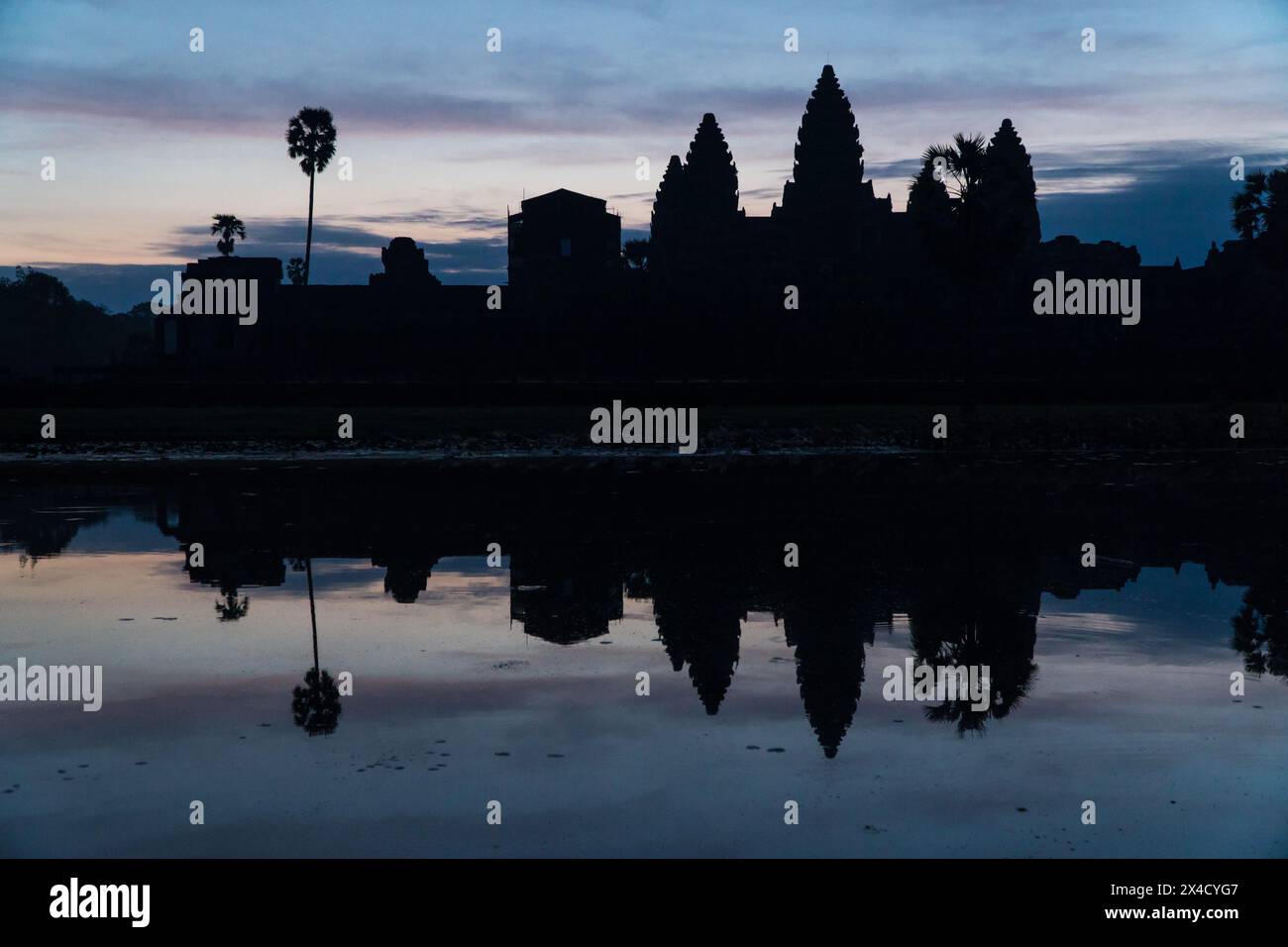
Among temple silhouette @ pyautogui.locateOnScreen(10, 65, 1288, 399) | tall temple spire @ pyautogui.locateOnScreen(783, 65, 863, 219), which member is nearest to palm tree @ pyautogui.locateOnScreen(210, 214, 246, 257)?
temple silhouette @ pyautogui.locateOnScreen(10, 65, 1288, 399)

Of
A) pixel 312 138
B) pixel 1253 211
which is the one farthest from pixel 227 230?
pixel 1253 211

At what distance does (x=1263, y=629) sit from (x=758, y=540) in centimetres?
707

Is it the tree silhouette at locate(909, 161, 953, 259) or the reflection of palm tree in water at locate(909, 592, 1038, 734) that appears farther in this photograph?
the tree silhouette at locate(909, 161, 953, 259)

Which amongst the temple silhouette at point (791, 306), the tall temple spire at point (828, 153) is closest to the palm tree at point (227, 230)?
the temple silhouette at point (791, 306)

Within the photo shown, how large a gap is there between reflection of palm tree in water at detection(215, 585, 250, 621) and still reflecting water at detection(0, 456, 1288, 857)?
69mm

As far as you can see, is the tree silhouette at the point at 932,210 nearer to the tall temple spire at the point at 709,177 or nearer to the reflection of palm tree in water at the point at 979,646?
the reflection of palm tree in water at the point at 979,646

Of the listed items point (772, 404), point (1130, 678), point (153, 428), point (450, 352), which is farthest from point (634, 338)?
point (1130, 678)

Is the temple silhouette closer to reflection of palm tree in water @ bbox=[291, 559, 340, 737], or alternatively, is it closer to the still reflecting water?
the still reflecting water

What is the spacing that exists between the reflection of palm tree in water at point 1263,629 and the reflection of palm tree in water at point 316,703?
6808mm

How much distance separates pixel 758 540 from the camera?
17.9 metres

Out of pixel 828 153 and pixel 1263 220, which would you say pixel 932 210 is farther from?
pixel 828 153

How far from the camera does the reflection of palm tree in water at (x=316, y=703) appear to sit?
29.5ft

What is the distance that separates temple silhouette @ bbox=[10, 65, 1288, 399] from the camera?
185ft
